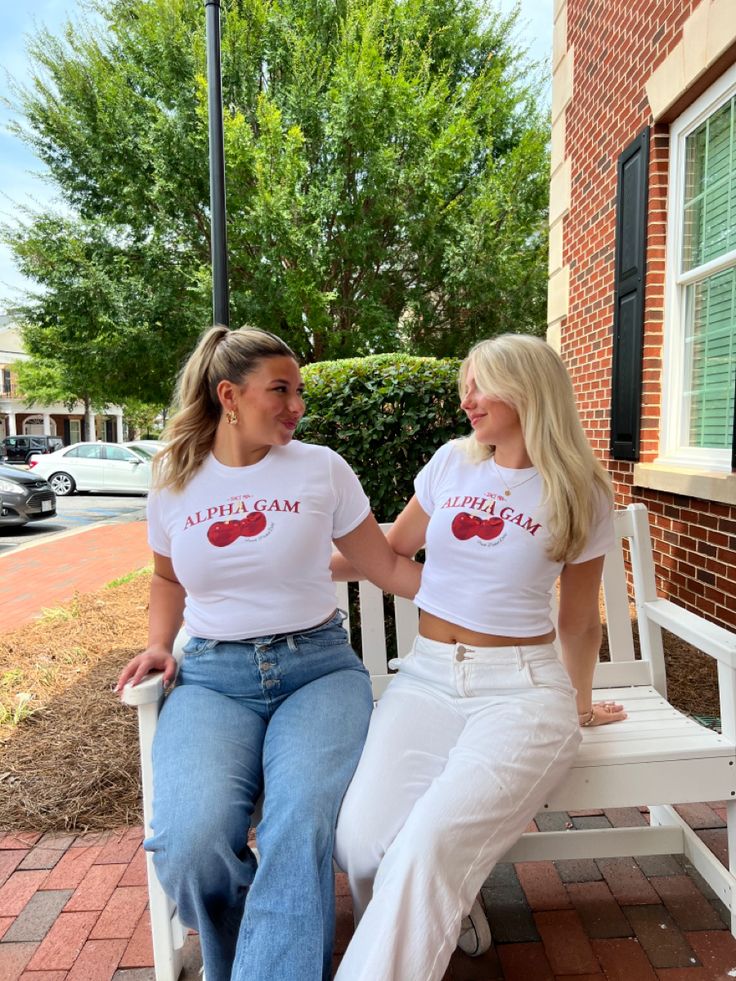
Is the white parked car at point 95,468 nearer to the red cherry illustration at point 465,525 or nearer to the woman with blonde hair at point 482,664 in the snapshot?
the woman with blonde hair at point 482,664

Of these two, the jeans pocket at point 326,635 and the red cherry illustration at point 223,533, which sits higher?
the red cherry illustration at point 223,533

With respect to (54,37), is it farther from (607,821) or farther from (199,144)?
(607,821)

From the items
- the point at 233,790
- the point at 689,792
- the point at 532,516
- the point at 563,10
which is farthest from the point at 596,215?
the point at 233,790

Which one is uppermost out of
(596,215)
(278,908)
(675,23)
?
(675,23)

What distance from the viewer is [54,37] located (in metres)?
11.7

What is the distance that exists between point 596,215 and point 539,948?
17.1 ft

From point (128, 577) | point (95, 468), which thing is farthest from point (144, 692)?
point (95, 468)

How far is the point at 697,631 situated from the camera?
2.15 metres

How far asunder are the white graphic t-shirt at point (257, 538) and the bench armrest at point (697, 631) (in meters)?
1.07

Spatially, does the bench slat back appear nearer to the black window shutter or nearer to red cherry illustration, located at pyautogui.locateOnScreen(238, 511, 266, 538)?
red cherry illustration, located at pyautogui.locateOnScreen(238, 511, 266, 538)

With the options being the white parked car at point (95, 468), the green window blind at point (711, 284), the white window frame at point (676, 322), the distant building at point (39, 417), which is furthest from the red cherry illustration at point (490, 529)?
the distant building at point (39, 417)

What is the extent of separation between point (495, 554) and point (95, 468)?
54.2 feet

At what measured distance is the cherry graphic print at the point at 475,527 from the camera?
1939 mm

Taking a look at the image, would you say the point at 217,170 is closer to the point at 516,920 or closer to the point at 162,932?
the point at 162,932
